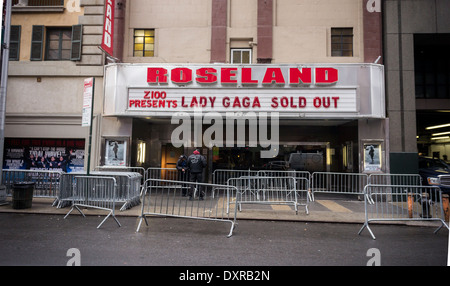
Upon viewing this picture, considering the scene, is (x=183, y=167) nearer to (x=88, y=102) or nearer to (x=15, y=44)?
(x=88, y=102)

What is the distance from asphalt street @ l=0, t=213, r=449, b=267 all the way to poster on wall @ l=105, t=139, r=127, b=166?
210 inches

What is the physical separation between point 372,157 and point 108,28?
12486 millimetres

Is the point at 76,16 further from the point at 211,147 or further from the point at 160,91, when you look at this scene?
the point at 211,147

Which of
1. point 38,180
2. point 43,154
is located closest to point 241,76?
point 38,180

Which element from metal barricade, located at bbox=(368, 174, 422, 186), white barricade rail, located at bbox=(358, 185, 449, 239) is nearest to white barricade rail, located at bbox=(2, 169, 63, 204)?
white barricade rail, located at bbox=(358, 185, 449, 239)

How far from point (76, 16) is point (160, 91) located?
575 cm

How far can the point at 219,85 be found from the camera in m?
12.4

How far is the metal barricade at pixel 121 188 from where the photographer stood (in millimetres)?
8844

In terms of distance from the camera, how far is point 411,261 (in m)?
4.93

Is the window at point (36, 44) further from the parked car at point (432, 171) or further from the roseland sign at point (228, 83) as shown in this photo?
the parked car at point (432, 171)

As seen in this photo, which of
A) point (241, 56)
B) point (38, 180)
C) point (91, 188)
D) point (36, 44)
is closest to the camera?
point (91, 188)

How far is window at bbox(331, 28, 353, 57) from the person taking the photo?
522 inches

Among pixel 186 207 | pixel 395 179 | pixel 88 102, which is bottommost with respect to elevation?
pixel 186 207

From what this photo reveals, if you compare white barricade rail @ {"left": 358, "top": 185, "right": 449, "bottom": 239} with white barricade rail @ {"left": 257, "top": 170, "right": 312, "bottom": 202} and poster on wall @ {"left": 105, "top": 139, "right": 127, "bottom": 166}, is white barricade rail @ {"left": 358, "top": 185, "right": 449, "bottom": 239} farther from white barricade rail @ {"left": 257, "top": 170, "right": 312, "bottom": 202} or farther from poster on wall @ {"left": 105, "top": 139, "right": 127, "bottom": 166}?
poster on wall @ {"left": 105, "top": 139, "right": 127, "bottom": 166}
